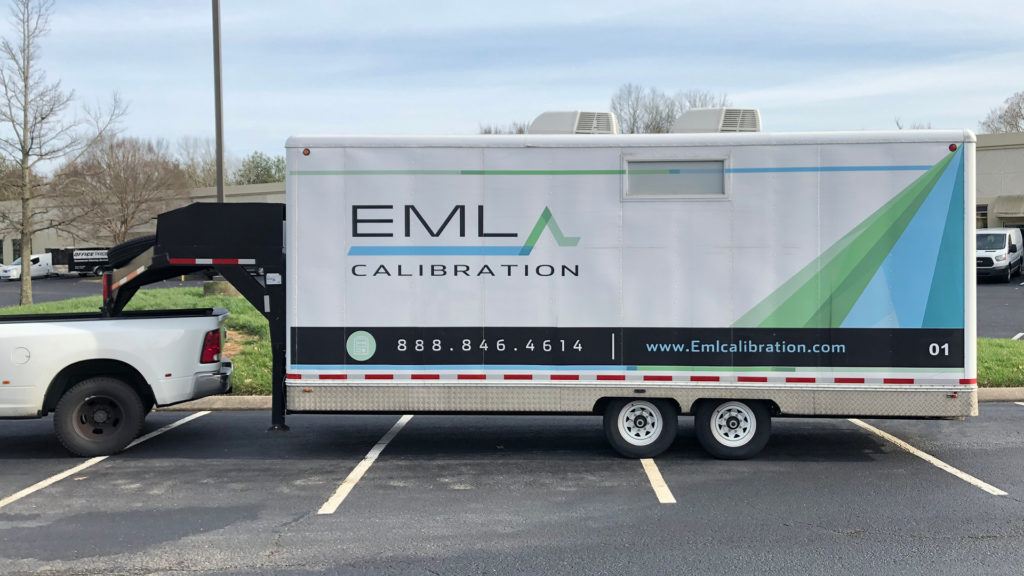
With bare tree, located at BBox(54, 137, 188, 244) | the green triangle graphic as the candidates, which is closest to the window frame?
the green triangle graphic

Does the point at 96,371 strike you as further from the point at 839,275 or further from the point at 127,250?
the point at 839,275

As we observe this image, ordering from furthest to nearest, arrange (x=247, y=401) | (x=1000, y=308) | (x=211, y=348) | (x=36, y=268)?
(x=36, y=268)
(x=1000, y=308)
(x=247, y=401)
(x=211, y=348)

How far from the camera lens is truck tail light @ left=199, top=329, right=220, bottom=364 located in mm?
9203

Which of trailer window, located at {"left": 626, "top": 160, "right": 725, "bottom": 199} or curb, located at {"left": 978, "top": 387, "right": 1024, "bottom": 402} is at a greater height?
trailer window, located at {"left": 626, "top": 160, "right": 725, "bottom": 199}

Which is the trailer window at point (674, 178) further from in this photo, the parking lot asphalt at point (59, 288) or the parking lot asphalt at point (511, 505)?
the parking lot asphalt at point (59, 288)

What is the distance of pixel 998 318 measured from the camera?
19.4 m

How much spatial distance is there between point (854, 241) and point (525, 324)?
3104 mm

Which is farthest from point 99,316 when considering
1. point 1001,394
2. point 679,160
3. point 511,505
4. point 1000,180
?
point 1000,180

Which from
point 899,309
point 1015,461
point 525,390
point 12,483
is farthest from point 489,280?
point 1015,461

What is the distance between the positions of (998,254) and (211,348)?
26.8 m

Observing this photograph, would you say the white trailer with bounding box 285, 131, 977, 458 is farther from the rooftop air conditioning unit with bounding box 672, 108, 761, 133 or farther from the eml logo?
the rooftop air conditioning unit with bounding box 672, 108, 761, 133

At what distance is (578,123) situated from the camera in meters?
8.63

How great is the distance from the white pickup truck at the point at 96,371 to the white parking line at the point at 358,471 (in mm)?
1940

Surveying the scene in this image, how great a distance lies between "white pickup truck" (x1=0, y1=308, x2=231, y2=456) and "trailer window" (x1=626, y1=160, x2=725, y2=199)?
15.2ft
